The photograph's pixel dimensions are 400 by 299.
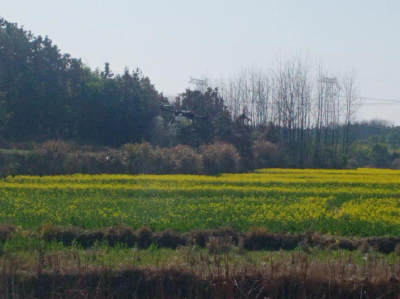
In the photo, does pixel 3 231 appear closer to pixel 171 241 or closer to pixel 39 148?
pixel 171 241

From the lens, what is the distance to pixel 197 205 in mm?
15766

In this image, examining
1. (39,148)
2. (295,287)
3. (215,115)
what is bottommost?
(295,287)

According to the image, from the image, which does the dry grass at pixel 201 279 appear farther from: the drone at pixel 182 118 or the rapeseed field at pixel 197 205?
the drone at pixel 182 118

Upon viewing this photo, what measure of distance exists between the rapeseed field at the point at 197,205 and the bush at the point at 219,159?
706cm

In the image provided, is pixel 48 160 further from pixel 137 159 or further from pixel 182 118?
pixel 182 118

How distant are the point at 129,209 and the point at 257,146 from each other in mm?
28943

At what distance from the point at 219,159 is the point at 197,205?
1554 centimetres

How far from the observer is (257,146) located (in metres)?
42.4

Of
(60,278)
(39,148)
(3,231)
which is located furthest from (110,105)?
(60,278)

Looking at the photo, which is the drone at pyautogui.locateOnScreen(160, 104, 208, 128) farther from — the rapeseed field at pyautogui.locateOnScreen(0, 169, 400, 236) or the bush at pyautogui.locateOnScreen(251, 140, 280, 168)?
the rapeseed field at pyautogui.locateOnScreen(0, 169, 400, 236)

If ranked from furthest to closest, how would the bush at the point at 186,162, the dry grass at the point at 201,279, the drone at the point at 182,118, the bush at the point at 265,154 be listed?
the bush at the point at 265,154 < the drone at the point at 182,118 < the bush at the point at 186,162 < the dry grass at the point at 201,279

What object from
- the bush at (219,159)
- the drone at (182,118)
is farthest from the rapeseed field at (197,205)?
the drone at (182,118)

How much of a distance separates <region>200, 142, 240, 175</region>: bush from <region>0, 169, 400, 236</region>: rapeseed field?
278 inches

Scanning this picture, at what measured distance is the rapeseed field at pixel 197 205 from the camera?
41.1ft
